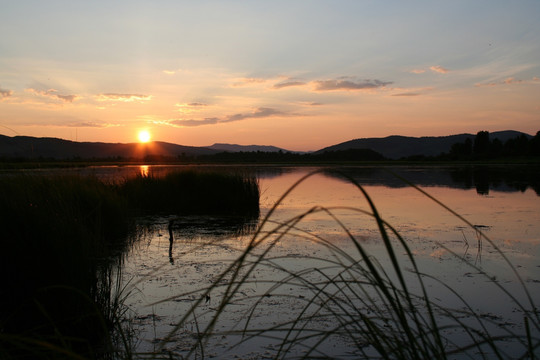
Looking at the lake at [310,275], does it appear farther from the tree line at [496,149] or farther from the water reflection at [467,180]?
the tree line at [496,149]

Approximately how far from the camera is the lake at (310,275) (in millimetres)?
2885

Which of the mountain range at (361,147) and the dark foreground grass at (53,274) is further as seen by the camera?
the mountain range at (361,147)

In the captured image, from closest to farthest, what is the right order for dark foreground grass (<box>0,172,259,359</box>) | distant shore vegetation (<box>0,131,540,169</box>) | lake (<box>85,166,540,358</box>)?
lake (<box>85,166,540,358</box>), dark foreground grass (<box>0,172,259,359</box>), distant shore vegetation (<box>0,131,540,169</box>)

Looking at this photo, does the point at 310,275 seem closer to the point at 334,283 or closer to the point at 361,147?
the point at 334,283

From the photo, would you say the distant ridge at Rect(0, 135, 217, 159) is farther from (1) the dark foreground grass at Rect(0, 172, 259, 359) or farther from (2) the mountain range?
(1) the dark foreground grass at Rect(0, 172, 259, 359)

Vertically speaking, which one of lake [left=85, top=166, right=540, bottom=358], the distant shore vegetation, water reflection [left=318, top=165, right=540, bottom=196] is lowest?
lake [left=85, top=166, right=540, bottom=358]

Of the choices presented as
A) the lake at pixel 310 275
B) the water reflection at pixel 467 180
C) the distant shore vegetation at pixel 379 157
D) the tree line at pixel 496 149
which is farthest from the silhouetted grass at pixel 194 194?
the tree line at pixel 496 149

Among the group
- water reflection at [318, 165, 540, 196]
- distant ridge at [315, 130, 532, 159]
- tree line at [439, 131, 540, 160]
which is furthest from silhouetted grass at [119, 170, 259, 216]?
distant ridge at [315, 130, 532, 159]

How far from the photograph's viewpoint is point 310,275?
5.54 m

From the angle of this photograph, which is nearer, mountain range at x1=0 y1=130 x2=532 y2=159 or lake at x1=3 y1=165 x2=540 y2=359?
lake at x1=3 y1=165 x2=540 y2=359

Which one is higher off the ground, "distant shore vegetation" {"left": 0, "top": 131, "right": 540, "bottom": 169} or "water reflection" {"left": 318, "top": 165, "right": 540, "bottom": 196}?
"distant shore vegetation" {"left": 0, "top": 131, "right": 540, "bottom": 169}

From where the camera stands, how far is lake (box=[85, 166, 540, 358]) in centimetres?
288

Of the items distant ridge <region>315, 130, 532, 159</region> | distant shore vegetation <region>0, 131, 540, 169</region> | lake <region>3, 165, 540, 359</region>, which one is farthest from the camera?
distant ridge <region>315, 130, 532, 159</region>

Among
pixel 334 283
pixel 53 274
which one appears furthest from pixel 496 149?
pixel 334 283
